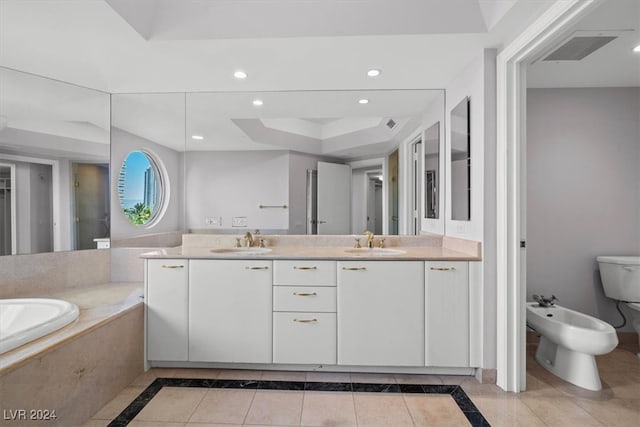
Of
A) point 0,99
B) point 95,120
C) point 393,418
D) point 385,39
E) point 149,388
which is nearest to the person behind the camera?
point 393,418

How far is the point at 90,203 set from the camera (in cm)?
246

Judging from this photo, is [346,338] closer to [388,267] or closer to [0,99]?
[388,267]

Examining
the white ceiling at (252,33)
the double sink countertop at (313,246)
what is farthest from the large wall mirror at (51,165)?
the double sink countertop at (313,246)

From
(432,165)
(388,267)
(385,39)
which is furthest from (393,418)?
(385,39)

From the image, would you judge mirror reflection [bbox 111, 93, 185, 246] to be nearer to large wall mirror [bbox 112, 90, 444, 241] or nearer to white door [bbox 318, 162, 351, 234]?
large wall mirror [bbox 112, 90, 444, 241]

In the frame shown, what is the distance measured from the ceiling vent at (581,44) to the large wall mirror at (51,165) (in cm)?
333

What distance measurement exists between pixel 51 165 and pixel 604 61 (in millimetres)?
4198

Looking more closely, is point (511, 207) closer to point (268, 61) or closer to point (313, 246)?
point (313, 246)

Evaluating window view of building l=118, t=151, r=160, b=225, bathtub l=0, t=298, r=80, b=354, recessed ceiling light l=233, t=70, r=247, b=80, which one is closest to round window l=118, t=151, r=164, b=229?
window view of building l=118, t=151, r=160, b=225

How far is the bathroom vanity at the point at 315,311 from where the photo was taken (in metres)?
1.95

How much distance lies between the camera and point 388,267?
1.97 m

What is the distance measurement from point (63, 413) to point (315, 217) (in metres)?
1.85

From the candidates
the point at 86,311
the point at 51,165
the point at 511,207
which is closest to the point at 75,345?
the point at 86,311

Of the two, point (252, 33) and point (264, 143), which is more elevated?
point (252, 33)
